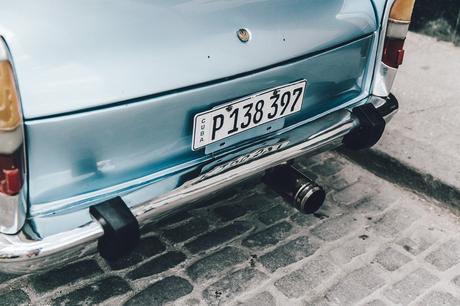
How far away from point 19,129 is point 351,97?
1693 mm

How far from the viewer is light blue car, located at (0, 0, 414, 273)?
2.02m

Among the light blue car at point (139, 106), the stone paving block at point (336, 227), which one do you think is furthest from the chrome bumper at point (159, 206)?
the stone paving block at point (336, 227)

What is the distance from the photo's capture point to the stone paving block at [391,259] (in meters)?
3.01

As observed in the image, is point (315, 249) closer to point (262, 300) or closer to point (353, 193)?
point (262, 300)

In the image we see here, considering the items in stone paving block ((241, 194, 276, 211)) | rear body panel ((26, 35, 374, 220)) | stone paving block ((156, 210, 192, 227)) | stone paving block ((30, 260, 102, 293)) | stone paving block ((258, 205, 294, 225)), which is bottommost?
stone paving block ((30, 260, 102, 293))

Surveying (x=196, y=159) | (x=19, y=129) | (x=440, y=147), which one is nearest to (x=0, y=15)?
(x=19, y=129)

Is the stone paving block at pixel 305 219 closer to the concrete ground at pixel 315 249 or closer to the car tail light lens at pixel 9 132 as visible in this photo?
the concrete ground at pixel 315 249

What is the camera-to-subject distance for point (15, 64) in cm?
197

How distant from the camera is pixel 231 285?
284cm

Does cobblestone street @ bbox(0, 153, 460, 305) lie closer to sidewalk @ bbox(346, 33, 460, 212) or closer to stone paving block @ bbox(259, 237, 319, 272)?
stone paving block @ bbox(259, 237, 319, 272)

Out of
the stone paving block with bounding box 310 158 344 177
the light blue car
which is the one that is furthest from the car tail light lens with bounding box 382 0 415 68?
the stone paving block with bounding box 310 158 344 177

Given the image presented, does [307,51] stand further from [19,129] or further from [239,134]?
[19,129]

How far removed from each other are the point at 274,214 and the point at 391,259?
2.21 feet

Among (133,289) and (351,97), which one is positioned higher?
(351,97)
